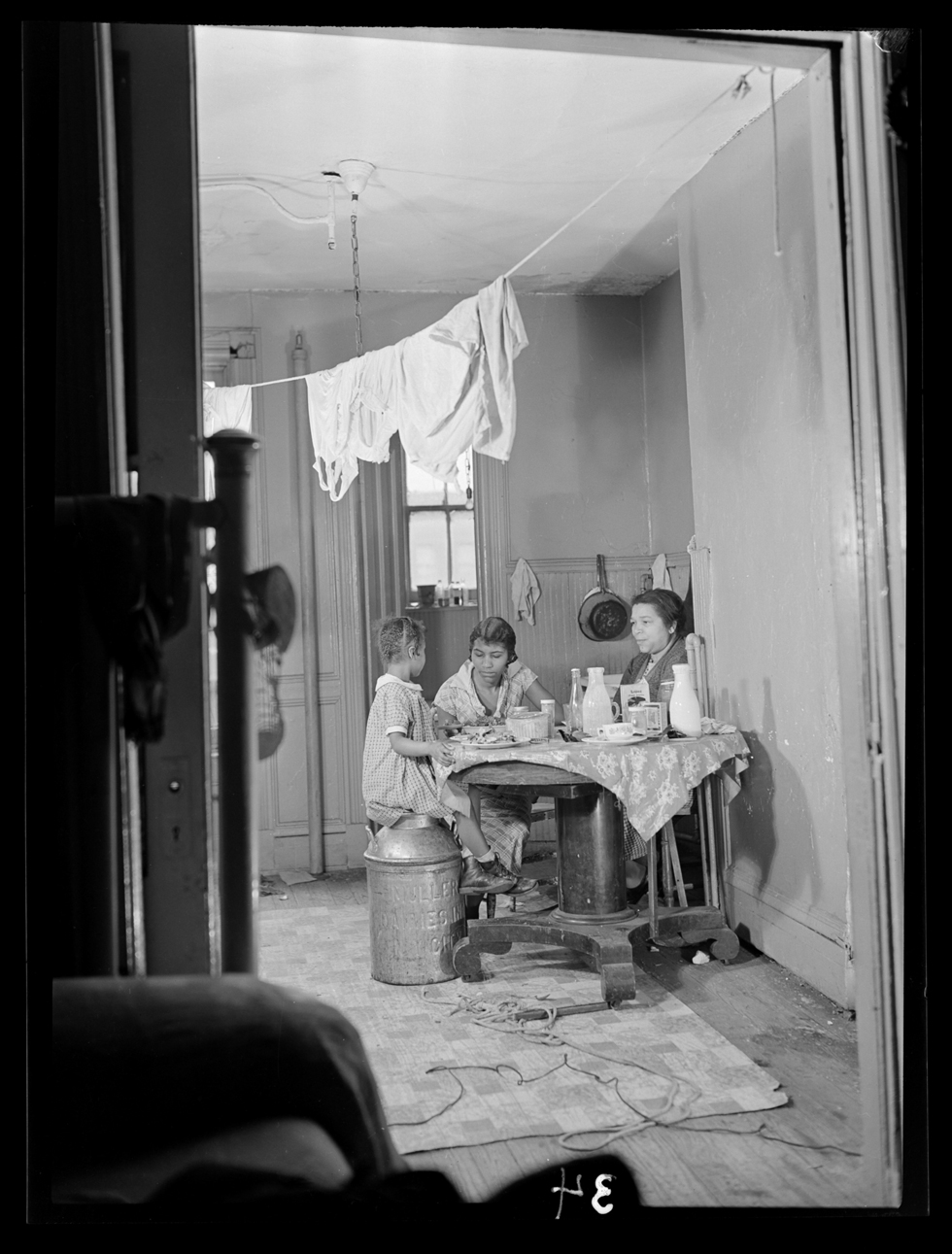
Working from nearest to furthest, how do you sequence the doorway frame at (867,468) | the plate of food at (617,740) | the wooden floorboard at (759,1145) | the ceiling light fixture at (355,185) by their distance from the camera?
the doorway frame at (867,468), the wooden floorboard at (759,1145), the ceiling light fixture at (355,185), the plate of food at (617,740)

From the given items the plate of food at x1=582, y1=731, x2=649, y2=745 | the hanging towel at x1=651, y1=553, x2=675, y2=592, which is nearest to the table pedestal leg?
the plate of food at x1=582, y1=731, x2=649, y2=745

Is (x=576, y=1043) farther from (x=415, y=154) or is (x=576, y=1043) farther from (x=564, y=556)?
(x=415, y=154)

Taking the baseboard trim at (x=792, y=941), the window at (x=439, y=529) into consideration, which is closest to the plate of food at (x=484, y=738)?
the window at (x=439, y=529)

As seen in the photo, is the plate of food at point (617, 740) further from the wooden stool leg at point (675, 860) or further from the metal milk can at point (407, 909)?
the metal milk can at point (407, 909)

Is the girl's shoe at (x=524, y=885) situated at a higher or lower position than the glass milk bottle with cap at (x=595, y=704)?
lower

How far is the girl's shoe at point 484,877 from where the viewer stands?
Answer: 3645mm

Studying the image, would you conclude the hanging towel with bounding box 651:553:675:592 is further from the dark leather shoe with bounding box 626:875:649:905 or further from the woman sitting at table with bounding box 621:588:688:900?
the dark leather shoe with bounding box 626:875:649:905

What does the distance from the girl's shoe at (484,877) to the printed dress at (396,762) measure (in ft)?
0.95

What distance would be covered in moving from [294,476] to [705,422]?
4.95ft

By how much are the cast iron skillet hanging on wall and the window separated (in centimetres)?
38

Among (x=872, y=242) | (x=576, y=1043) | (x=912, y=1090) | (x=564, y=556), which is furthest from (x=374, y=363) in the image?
(x=912, y=1090)

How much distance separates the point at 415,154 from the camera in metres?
2.70

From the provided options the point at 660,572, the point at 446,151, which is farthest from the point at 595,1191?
the point at 446,151

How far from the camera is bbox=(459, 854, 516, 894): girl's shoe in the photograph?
3645mm
